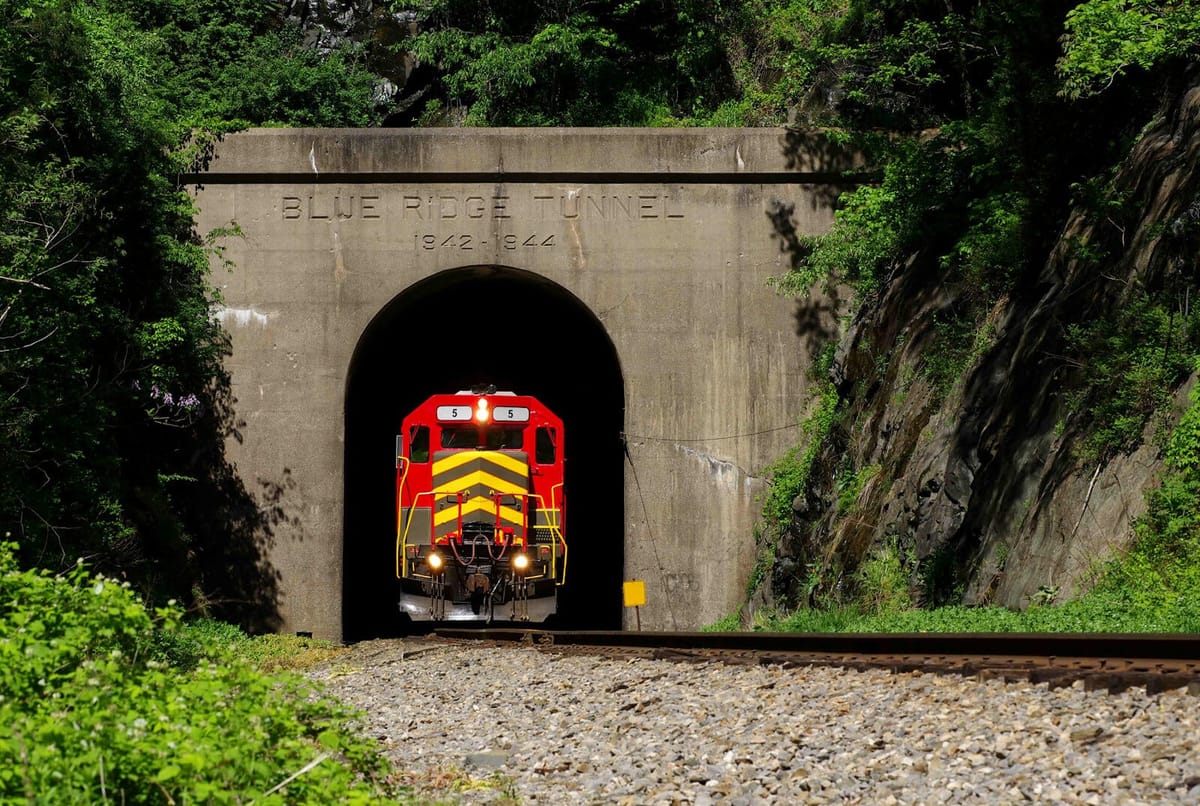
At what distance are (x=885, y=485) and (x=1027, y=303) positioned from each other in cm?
274

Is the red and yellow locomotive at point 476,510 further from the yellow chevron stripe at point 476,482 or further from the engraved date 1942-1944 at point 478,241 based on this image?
the engraved date 1942-1944 at point 478,241

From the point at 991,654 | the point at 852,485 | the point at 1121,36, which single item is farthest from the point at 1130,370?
the point at 852,485

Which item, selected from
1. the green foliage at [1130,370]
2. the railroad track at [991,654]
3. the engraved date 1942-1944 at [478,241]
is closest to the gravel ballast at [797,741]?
the railroad track at [991,654]

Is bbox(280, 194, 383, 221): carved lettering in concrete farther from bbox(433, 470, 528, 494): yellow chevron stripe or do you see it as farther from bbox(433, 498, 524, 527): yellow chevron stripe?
bbox(433, 498, 524, 527): yellow chevron stripe

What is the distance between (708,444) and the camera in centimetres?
2102

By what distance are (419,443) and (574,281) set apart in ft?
12.6

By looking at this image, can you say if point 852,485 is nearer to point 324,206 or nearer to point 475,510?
point 475,510

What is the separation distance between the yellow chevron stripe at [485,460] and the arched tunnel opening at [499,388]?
15.4 feet

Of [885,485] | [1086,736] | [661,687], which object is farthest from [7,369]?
→ [1086,736]

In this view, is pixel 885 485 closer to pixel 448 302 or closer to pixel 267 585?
pixel 267 585

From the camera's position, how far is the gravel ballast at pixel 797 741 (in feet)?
16.8

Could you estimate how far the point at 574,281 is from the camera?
21.2m

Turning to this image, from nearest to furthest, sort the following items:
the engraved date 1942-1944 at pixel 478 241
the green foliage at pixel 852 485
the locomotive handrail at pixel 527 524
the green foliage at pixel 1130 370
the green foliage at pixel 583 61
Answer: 1. the green foliage at pixel 1130 370
2. the green foliage at pixel 852 485
3. the locomotive handrail at pixel 527 524
4. the engraved date 1942-1944 at pixel 478 241
5. the green foliage at pixel 583 61

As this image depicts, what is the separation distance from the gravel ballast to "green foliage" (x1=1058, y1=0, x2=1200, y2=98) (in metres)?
7.21
